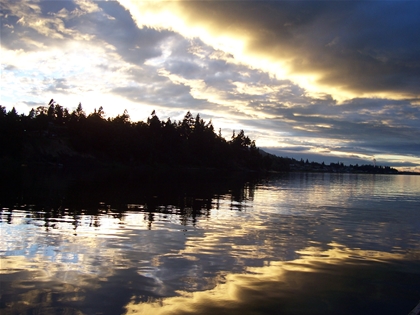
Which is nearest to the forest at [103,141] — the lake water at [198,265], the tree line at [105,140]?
the tree line at [105,140]

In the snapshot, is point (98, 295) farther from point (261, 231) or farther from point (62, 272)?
point (261, 231)

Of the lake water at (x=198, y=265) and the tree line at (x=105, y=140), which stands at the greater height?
the tree line at (x=105, y=140)

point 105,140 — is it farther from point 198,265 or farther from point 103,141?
point 198,265

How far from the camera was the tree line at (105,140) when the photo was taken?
342 feet

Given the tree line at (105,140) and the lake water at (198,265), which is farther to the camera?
the tree line at (105,140)

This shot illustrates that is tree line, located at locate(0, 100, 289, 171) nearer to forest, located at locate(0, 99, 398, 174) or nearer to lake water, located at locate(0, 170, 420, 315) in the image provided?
forest, located at locate(0, 99, 398, 174)

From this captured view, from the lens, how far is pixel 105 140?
431 ft

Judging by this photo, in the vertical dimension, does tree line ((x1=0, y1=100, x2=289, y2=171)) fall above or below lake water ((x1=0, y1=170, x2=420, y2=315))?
above

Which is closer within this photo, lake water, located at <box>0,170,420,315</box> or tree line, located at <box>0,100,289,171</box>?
lake water, located at <box>0,170,420,315</box>

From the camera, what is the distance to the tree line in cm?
10412

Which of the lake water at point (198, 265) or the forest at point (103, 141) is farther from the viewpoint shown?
the forest at point (103, 141)

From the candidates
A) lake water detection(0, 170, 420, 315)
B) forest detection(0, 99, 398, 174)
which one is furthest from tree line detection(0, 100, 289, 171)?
lake water detection(0, 170, 420, 315)

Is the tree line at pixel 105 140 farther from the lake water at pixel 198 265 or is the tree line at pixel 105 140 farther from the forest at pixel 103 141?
the lake water at pixel 198 265

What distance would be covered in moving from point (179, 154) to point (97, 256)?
146896 millimetres
